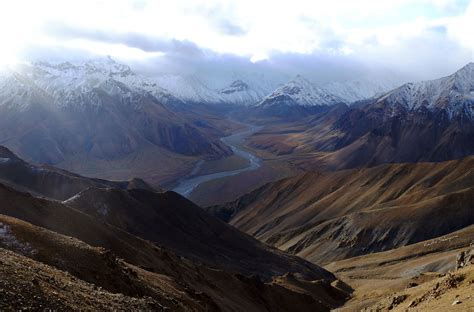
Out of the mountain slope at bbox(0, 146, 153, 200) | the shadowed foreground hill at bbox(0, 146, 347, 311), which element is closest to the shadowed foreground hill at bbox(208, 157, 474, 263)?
the shadowed foreground hill at bbox(0, 146, 347, 311)

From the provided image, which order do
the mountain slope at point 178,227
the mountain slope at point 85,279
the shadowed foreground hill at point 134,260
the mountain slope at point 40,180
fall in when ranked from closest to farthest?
the mountain slope at point 85,279, the shadowed foreground hill at point 134,260, the mountain slope at point 178,227, the mountain slope at point 40,180

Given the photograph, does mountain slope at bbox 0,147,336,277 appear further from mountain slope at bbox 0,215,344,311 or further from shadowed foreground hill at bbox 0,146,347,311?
mountain slope at bbox 0,215,344,311

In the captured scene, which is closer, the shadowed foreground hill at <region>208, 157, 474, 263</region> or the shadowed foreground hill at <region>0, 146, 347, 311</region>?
the shadowed foreground hill at <region>0, 146, 347, 311</region>

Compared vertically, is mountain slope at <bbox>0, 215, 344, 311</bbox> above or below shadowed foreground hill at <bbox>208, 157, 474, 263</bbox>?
above

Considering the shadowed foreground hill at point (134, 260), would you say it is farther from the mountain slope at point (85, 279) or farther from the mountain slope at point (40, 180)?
the mountain slope at point (40, 180)

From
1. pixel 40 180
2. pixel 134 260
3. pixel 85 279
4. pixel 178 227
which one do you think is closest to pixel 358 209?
pixel 178 227

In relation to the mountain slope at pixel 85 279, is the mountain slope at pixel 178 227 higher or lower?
lower

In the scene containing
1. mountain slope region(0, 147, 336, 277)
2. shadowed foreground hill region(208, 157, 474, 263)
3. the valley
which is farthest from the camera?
shadowed foreground hill region(208, 157, 474, 263)

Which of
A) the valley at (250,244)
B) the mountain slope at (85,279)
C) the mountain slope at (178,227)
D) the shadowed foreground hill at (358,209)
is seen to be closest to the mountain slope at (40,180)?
the valley at (250,244)
